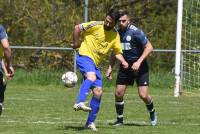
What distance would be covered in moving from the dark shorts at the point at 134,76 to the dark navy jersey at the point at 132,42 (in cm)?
18

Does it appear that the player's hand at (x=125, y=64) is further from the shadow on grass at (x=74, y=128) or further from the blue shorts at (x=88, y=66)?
the shadow on grass at (x=74, y=128)

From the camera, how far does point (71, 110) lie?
15.6 metres

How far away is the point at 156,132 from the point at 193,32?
39.1 ft

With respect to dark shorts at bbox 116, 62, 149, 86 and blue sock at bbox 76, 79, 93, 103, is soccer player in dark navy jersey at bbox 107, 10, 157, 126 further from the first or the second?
blue sock at bbox 76, 79, 93, 103

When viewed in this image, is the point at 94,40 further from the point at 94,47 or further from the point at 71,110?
the point at 71,110

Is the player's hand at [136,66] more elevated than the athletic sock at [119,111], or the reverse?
the player's hand at [136,66]

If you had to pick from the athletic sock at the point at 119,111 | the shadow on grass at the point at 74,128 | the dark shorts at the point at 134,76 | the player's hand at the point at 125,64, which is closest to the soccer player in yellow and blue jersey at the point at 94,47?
the shadow on grass at the point at 74,128

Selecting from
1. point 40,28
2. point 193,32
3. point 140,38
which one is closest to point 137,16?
point 40,28

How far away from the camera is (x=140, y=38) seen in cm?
1259

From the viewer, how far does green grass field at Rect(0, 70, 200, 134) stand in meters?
11.8

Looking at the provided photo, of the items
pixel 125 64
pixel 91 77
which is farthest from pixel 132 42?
pixel 91 77

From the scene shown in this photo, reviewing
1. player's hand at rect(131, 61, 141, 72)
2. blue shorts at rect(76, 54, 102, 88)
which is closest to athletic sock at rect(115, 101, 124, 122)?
player's hand at rect(131, 61, 141, 72)

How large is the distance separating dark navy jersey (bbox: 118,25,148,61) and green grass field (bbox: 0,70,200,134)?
125cm

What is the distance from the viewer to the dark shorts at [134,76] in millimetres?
12797
